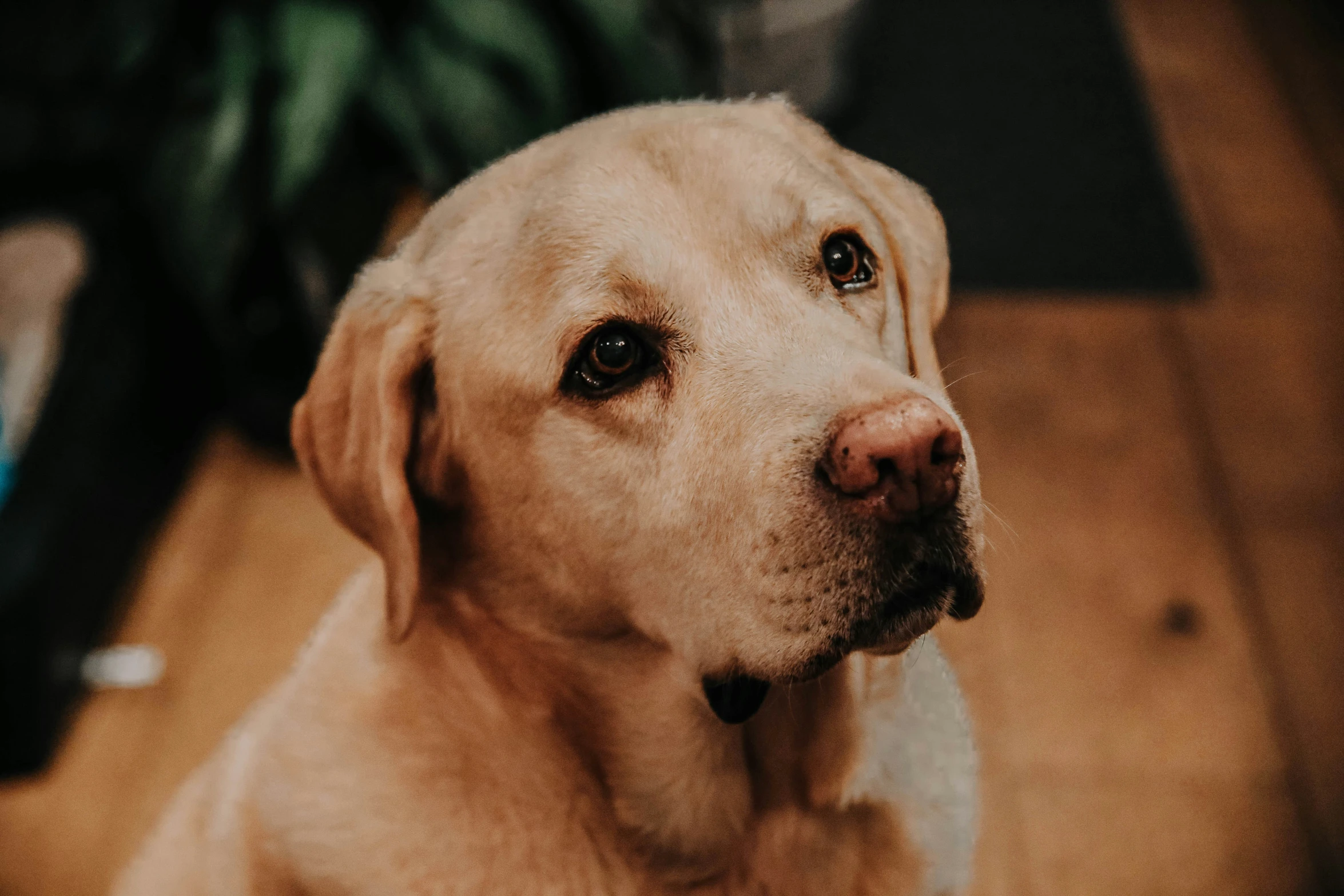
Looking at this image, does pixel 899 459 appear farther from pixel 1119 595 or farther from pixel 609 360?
pixel 1119 595

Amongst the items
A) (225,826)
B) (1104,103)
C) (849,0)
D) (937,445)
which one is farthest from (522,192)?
(1104,103)

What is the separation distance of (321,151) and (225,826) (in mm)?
1714

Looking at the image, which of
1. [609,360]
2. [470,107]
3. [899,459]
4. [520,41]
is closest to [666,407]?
[609,360]

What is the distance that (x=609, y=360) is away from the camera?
1.26 m

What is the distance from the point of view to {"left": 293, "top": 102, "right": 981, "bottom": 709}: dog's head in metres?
1.09

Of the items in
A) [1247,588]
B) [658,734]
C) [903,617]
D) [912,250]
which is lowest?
[1247,588]

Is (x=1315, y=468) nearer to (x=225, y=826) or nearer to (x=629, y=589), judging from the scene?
(x=629, y=589)

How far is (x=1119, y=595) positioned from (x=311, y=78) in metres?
2.54

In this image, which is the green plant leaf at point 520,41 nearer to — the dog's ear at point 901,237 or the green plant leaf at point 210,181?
the green plant leaf at point 210,181

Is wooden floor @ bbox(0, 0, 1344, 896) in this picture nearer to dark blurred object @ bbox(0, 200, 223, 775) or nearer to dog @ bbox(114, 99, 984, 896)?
dark blurred object @ bbox(0, 200, 223, 775)

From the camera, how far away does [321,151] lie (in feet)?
8.52

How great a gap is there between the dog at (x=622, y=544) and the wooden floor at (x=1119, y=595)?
1.09m

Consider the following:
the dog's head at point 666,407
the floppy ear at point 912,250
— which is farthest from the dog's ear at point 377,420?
the floppy ear at point 912,250

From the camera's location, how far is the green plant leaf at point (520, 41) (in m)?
2.70
